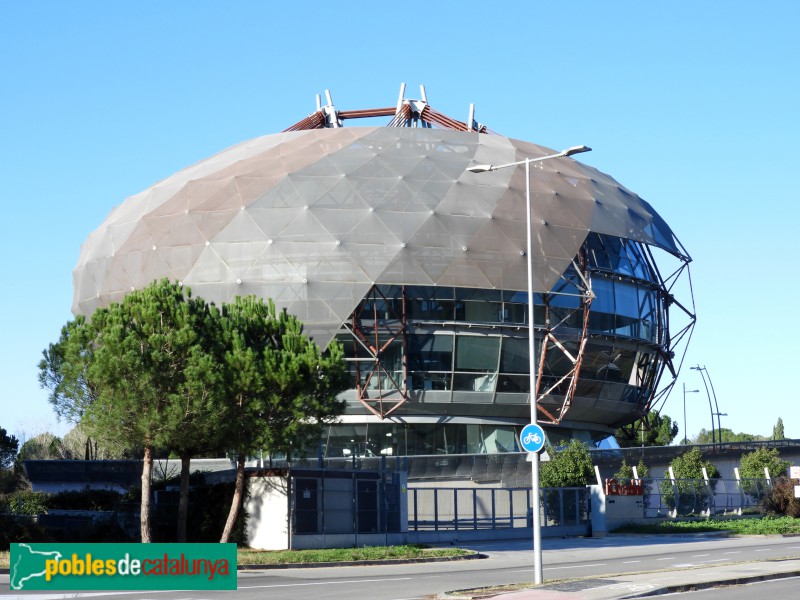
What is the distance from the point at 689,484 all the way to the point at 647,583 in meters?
36.6

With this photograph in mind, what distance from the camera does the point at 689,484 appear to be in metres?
58.4

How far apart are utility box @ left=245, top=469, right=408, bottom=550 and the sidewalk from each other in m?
14.8

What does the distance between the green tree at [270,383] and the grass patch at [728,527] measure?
19.0 m

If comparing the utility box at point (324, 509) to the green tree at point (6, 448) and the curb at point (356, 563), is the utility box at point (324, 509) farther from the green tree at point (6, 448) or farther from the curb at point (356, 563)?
the green tree at point (6, 448)

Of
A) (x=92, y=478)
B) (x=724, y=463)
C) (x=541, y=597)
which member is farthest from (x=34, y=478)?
(x=541, y=597)

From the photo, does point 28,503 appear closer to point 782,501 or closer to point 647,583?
point 647,583

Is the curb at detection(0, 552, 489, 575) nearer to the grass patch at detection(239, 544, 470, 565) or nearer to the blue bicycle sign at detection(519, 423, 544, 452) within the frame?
the grass patch at detection(239, 544, 470, 565)

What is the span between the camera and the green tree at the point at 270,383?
35.7 meters

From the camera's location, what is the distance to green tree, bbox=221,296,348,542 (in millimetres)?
35656

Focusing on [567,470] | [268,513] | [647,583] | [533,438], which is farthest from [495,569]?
[567,470]

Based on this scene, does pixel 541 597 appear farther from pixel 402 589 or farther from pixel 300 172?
pixel 300 172

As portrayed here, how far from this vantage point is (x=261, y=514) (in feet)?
125

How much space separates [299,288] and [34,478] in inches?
713

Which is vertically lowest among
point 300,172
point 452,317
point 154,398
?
point 154,398
